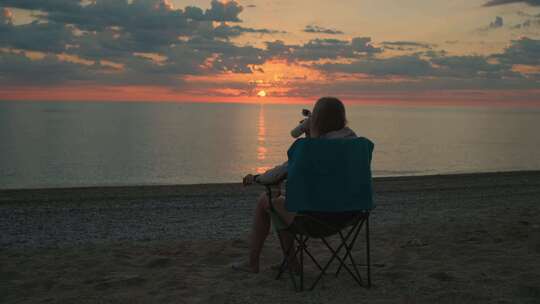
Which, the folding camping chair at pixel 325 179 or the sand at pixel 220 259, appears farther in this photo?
the sand at pixel 220 259

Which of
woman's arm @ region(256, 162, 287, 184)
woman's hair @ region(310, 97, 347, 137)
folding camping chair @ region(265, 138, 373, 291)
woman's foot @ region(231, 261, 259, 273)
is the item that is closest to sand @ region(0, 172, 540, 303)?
woman's foot @ region(231, 261, 259, 273)

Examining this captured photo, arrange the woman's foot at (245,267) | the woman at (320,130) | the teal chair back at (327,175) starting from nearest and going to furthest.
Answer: the teal chair back at (327,175)
the woman at (320,130)
the woman's foot at (245,267)

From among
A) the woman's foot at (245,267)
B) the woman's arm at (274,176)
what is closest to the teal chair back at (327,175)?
the woman's arm at (274,176)

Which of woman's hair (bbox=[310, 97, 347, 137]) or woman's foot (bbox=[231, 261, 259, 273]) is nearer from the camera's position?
woman's hair (bbox=[310, 97, 347, 137])

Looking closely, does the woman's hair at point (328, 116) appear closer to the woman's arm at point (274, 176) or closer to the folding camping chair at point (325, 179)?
the folding camping chair at point (325, 179)

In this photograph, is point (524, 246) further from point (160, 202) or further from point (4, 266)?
point (160, 202)

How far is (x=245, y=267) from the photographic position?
17.6 feet

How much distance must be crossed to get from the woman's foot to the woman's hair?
5.14ft

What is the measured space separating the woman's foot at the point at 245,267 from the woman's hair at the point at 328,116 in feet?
5.14

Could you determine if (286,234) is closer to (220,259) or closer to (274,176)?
(274,176)

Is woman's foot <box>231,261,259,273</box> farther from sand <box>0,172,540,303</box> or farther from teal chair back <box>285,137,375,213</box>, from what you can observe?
teal chair back <box>285,137,375,213</box>

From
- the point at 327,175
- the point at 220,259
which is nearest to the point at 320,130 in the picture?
the point at 327,175

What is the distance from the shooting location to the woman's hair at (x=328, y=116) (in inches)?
177

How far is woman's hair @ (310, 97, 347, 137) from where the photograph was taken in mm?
4508
